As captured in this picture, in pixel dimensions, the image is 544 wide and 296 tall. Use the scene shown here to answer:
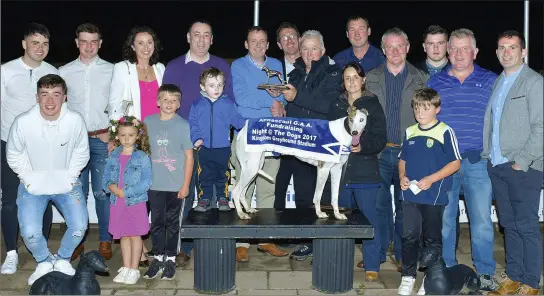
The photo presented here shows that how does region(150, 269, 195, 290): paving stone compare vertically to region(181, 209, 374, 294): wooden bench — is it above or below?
below

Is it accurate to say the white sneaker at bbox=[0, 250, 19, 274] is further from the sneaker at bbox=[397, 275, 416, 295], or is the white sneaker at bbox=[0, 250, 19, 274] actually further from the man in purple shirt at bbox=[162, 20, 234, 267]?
the sneaker at bbox=[397, 275, 416, 295]

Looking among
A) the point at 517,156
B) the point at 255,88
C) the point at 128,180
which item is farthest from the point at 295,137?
the point at 517,156

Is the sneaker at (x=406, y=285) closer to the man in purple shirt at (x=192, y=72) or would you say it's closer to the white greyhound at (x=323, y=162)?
the white greyhound at (x=323, y=162)

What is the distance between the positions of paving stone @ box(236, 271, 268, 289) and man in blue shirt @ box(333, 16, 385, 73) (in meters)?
2.28

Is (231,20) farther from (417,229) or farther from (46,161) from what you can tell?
(417,229)

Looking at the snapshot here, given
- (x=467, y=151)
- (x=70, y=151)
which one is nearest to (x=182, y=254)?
(x=70, y=151)

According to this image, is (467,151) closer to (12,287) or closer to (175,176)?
(175,176)

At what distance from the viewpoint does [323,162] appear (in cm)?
535

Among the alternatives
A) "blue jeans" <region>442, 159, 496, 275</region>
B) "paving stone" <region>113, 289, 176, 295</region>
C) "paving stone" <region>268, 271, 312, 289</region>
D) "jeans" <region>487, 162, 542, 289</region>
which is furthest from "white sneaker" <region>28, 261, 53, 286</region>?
"jeans" <region>487, 162, 542, 289</region>

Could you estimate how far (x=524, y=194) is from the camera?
5.19 metres

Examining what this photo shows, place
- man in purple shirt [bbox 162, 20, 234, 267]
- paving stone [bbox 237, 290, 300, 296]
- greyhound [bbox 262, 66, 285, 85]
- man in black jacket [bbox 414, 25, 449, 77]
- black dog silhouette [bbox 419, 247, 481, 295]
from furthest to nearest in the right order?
man in purple shirt [bbox 162, 20, 234, 267]
man in black jacket [bbox 414, 25, 449, 77]
greyhound [bbox 262, 66, 285, 85]
paving stone [bbox 237, 290, 300, 296]
black dog silhouette [bbox 419, 247, 481, 295]

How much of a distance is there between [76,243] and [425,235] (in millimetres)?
3164

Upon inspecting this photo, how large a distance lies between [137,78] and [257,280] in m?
2.25

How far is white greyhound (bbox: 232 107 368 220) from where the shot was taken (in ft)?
16.9
